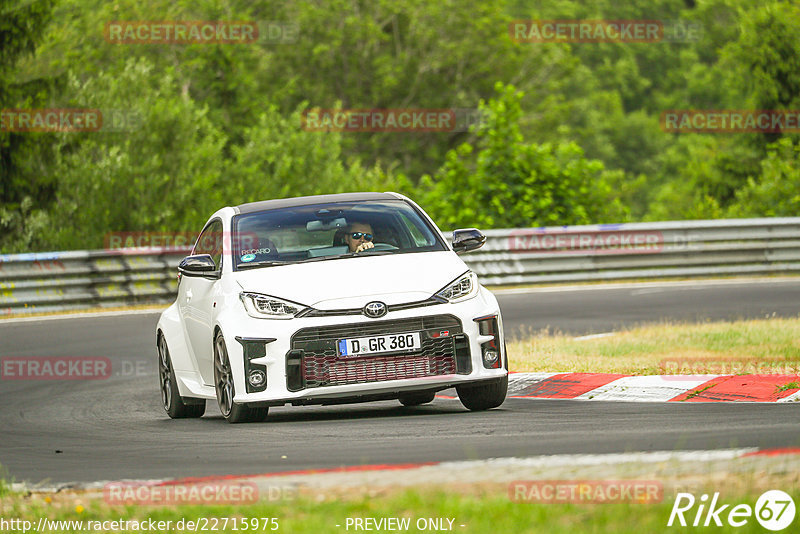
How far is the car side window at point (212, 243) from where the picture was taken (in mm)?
10039

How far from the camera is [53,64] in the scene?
30.2 metres

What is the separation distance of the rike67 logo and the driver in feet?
16.3

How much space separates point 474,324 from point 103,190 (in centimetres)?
2207

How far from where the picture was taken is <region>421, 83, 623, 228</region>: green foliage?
90.8 feet

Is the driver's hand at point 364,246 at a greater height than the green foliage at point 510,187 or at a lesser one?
greater

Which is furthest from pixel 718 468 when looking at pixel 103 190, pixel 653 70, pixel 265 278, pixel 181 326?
pixel 653 70

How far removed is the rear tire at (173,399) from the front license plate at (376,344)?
7.16ft

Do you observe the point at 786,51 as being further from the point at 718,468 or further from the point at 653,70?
the point at 653,70
